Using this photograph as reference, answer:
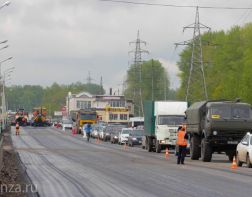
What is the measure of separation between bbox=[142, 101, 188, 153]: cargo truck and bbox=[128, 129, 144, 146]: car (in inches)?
550

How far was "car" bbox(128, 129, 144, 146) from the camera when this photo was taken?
66000mm

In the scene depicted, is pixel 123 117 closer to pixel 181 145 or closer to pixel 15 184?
pixel 181 145

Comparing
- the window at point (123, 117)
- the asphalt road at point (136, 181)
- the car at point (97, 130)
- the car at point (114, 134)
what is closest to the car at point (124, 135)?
the car at point (114, 134)

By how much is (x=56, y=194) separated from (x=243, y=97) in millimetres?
68707

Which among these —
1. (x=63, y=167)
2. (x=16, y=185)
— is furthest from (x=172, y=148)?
(x=16, y=185)

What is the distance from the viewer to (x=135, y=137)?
66.2m

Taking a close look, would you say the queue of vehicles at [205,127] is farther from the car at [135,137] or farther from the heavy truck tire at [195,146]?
the car at [135,137]

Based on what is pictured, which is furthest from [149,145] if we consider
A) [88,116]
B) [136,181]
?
[88,116]

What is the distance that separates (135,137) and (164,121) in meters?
16.8

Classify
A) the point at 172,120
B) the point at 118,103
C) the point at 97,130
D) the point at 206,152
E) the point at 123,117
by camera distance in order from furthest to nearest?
the point at 118,103 → the point at 123,117 → the point at 97,130 → the point at 172,120 → the point at 206,152

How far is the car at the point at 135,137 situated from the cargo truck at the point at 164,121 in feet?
45.8

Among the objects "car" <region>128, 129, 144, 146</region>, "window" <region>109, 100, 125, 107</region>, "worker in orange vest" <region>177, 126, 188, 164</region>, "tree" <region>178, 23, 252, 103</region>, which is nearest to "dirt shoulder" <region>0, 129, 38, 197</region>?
"worker in orange vest" <region>177, 126, 188, 164</region>

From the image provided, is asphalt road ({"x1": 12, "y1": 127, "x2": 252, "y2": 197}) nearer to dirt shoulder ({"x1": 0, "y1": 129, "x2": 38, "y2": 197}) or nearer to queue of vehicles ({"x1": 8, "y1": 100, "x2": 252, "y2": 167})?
dirt shoulder ({"x1": 0, "y1": 129, "x2": 38, "y2": 197})

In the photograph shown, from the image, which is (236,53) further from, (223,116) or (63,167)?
(63,167)
